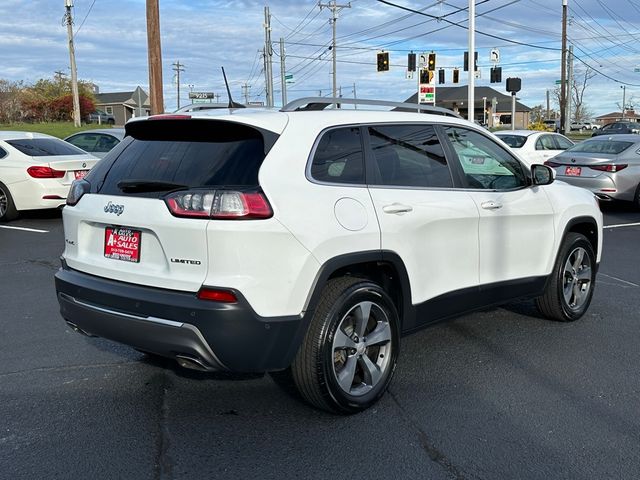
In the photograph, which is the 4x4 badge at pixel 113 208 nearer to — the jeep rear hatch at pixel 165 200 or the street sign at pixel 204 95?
the jeep rear hatch at pixel 165 200

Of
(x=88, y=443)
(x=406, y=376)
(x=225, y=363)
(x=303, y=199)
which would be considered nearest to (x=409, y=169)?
(x=303, y=199)

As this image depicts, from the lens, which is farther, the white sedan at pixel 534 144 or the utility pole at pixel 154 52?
the utility pole at pixel 154 52

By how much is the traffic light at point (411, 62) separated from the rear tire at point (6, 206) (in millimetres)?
17755

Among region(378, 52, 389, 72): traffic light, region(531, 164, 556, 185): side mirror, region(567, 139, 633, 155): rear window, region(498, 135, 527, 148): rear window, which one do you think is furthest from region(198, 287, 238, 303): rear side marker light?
region(378, 52, 389, 72): traffic light

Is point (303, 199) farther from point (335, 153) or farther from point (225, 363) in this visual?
point (225, 363)

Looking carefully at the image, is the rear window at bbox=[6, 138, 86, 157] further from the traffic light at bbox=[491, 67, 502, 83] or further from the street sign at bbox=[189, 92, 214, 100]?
the traffic light at bbox=[491, 67, 502, 83]

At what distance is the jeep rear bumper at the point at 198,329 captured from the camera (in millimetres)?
3312

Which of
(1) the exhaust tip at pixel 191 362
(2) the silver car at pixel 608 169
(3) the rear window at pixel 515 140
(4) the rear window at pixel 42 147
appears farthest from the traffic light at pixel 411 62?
(1) the exhaust tip at pixel 191 362

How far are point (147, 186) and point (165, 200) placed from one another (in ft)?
0.80

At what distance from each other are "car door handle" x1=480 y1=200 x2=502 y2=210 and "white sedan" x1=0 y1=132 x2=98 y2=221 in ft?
28.7

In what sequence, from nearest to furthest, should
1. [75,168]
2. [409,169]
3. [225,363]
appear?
1. [225,363]
2. [409,169]
3. [75,168]

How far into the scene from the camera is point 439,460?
3355mm

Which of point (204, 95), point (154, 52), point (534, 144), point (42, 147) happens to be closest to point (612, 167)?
point (534, 144)

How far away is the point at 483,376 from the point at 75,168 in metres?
9.31
